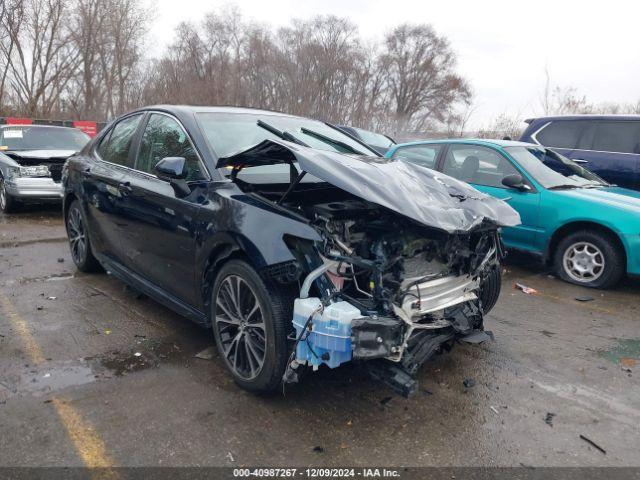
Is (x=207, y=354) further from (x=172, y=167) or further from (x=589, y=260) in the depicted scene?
(x=589, y=260)

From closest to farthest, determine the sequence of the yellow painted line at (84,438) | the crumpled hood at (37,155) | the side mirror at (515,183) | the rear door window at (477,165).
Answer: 1. the yellow painted line at (84,438)
2. the side mirror at (515,183)
3. the rear door window at (477,165)
4. the crumpled hood at (37,155)

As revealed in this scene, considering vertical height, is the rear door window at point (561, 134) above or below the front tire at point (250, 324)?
above

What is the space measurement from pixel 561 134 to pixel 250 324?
7256 mm

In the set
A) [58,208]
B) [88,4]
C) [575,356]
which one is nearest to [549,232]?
[575,356]

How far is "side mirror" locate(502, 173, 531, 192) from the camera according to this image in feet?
19.2

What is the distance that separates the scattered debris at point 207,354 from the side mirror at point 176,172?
3.74 feet

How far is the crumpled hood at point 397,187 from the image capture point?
2635 millimetres

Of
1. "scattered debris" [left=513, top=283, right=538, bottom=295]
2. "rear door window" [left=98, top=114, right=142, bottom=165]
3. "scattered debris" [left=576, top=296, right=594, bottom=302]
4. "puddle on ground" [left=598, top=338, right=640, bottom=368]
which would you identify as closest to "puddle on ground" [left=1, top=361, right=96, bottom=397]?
"rear door window" [left=98, top=114, right=142, bottom=165]

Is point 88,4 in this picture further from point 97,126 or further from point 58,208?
point 58,208

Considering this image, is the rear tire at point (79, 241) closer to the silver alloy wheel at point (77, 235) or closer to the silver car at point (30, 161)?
the silver alloy wheel at point (77, 235)

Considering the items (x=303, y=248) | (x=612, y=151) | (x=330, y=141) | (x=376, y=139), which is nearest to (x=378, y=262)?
(x=303, y=248)

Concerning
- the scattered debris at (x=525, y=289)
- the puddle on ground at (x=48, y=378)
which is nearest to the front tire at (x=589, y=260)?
the scattered debris at (x=525, y=289)

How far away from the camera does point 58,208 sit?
987 centimetres

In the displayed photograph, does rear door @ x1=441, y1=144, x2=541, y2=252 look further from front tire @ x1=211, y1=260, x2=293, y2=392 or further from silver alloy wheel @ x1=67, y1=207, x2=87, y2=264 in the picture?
silver alloy wheel @ x1=67, y1=207, x2=87, y2=264
